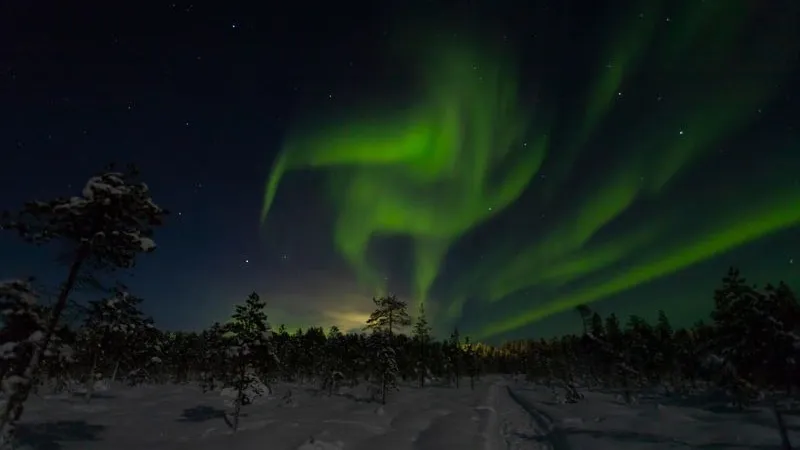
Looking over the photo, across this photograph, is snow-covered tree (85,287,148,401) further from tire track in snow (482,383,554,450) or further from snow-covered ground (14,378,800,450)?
tire track in snow (482,383,554,450)

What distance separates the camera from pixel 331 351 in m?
86.4

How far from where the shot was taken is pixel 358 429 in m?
28.9

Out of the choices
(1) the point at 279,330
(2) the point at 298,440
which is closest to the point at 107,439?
(2) the point at 298,440

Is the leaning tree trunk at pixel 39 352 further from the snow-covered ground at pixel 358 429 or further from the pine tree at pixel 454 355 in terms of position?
the pine tree at pixel 454 355

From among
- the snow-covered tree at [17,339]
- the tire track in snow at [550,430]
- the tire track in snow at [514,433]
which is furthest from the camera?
the tire track in snow at [550,430]

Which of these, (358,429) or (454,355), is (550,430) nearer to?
(358,429)

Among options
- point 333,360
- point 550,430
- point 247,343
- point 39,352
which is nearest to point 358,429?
point 247,343

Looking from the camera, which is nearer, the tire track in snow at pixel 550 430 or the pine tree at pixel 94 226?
the pine tree at pixel 94 226

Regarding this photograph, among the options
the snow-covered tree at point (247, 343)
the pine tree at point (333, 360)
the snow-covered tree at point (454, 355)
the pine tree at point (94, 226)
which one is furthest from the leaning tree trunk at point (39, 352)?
the snow-covered tree at point (454, 355)

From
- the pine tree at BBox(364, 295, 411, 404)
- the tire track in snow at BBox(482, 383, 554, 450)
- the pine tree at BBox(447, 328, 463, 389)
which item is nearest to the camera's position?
the tire track in snow at BBox(482, 383, 554, 450)

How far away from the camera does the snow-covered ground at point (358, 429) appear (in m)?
23.2

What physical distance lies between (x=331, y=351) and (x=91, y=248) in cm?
7518

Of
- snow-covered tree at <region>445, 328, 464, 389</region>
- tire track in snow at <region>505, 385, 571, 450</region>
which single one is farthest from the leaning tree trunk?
snow-covered tree at <region>445, 328, 464, 389</region>

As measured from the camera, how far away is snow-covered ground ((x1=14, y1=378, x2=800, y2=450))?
76.1 feet
